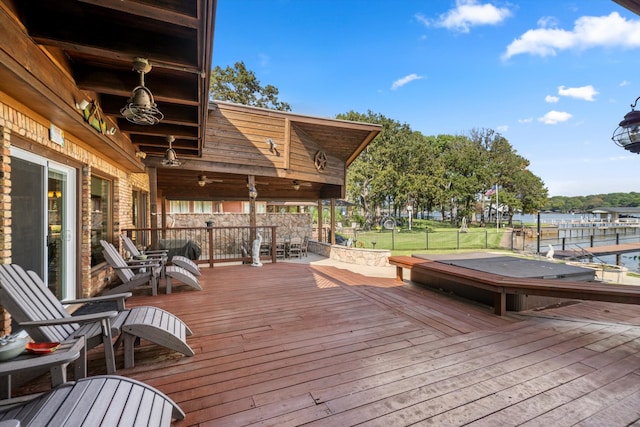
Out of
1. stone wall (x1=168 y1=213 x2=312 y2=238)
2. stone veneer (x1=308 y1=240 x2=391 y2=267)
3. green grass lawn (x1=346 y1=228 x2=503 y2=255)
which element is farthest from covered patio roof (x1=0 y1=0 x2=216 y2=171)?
green grass lawn (x1=346 y1=228 x2=503 y2=255)

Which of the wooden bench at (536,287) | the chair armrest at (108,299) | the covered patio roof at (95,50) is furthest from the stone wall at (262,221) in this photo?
the chair armrest at (108,299)

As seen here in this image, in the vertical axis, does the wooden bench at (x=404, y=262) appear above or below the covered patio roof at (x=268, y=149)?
below

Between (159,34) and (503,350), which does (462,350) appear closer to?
(503,350)

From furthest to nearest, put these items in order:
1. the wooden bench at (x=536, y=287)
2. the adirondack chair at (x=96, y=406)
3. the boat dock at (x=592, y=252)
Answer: the boat dock at (x=592, y=252) < the wooden bench at (x=536, y=287) < the adirondack chair at (x=96, y=406)

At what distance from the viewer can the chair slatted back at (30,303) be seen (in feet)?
6.45

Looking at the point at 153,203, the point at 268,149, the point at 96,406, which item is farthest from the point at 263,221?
the point at 96,406

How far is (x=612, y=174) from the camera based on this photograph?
2812 centimetres

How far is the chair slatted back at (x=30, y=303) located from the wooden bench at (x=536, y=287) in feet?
14.7

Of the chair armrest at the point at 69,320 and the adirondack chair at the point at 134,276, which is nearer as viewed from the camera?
the chair armrest at the point at 69,320

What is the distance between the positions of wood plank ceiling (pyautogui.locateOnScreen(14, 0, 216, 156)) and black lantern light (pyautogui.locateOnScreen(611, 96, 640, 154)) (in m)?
3.87

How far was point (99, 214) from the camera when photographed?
5.12 m

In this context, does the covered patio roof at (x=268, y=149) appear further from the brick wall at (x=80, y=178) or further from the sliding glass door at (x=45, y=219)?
the sliding glass door at (x=45, y=219)

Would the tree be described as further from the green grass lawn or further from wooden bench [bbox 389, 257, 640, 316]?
wooden bench [bbox 389, 257, 640, 316]

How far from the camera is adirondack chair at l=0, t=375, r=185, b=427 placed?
124 cm
